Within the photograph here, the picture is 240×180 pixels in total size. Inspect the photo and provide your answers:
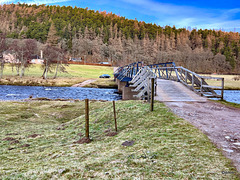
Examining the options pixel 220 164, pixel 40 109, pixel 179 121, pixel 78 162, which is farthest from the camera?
pixel 40 109

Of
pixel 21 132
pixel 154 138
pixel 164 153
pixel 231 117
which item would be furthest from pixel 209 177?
pixel 21 132

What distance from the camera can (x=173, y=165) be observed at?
5137mm

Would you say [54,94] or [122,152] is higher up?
[122,152]

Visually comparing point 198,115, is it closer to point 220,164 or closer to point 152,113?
point 152,113

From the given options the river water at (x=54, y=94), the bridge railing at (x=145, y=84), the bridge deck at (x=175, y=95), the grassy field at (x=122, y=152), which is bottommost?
the river water at (x=54, y=94)

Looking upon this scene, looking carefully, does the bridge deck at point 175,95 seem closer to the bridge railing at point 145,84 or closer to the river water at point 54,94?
the bridge railing at point 145,84

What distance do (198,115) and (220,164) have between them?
19.2 ft

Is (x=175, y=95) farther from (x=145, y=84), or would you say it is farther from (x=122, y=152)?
(x=122, y=152)

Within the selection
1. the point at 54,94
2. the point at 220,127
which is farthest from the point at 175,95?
the point at 54,94

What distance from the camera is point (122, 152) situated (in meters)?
6.34

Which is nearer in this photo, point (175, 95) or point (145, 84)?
point (145, 84)

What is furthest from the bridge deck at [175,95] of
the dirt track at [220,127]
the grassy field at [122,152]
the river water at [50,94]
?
the river water at [50,94]

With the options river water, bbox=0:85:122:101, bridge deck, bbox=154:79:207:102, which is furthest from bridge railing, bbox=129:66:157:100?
river water, bbox=0:85:122:101

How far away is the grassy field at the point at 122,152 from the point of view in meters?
4.94
